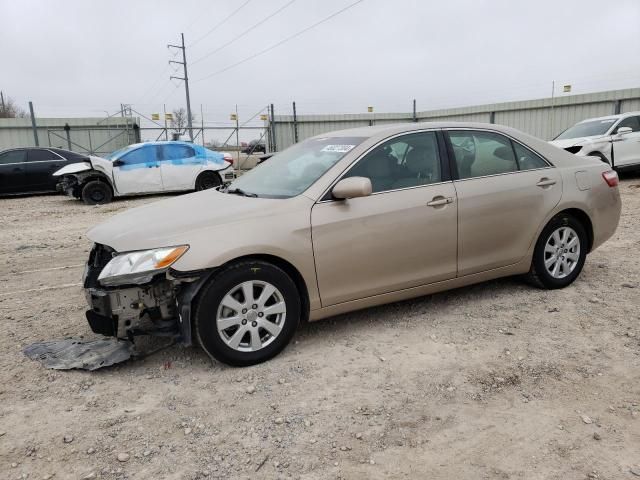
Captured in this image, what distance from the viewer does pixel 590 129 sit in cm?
1225

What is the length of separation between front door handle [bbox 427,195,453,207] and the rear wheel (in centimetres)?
968

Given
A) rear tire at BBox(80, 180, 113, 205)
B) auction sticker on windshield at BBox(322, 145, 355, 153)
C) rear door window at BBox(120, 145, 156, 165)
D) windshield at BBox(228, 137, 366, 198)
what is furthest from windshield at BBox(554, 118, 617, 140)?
rear tire at BBox(80, 180, 113, 205)

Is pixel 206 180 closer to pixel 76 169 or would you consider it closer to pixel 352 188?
pixel 76 169

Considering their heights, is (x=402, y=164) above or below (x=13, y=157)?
below

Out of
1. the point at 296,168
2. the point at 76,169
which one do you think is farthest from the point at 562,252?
the point at 76,169

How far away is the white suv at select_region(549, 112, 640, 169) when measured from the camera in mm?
11648

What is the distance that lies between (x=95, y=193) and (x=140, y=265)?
972 centimetres

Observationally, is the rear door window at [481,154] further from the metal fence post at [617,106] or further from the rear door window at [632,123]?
the metal fence post at [617,106]

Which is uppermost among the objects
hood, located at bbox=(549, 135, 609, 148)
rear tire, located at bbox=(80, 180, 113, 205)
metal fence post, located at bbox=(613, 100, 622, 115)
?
metal fence post, located at bbox=(613, 100, 622, 115)

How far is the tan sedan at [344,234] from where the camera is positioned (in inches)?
124

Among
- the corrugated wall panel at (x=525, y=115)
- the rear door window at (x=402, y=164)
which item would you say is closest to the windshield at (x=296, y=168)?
the rear door window at (x=402, y=164)

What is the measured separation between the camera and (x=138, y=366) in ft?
11.2

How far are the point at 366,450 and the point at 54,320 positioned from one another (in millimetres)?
3049

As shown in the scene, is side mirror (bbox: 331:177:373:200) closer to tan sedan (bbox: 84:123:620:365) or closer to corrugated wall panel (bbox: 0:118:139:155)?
tan sedan (bbox: 84:123:620:365)
